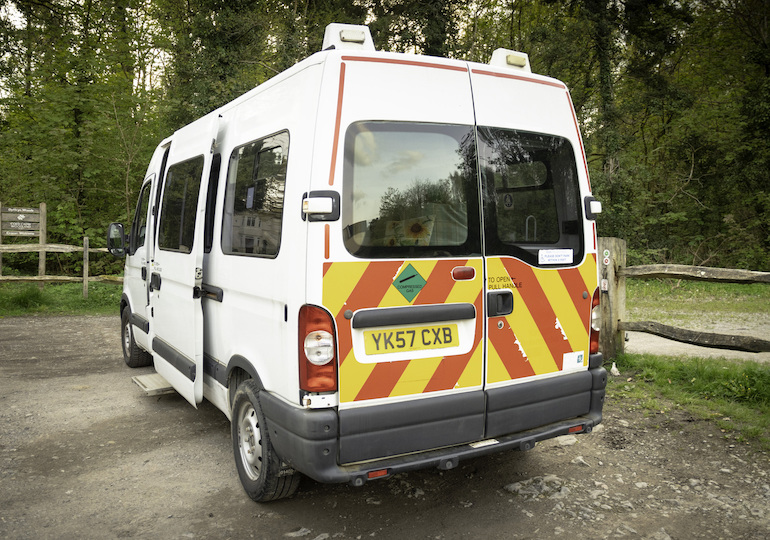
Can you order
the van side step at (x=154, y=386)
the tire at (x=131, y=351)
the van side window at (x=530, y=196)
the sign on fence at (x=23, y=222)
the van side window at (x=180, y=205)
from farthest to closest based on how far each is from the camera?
the sign on fence at (x=23, y=222)
the tire at (x=131, y=351)
the van side step at (x=154, y=386)
the van side window at (x=180, y=205)
the van side window at (x=530, y=196)

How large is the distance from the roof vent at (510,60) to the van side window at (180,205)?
85.8 inches

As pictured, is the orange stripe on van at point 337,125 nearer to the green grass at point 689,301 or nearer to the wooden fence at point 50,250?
the green grass at point 689,301

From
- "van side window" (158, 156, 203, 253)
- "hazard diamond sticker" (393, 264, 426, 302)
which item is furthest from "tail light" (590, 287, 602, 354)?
"van side window" (158, 156, 203, 253)

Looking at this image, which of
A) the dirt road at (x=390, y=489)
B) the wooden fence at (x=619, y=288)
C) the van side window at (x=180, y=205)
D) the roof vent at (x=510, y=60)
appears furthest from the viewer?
the wooden fence at (x=619, y=288)

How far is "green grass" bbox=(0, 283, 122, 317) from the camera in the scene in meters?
11.5

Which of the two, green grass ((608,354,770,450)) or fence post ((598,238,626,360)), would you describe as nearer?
green grass ((608,354,770,450))

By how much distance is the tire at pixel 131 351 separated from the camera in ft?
22.7

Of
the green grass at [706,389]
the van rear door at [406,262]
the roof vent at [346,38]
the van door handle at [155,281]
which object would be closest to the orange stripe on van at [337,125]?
the van rear door at [406,262]

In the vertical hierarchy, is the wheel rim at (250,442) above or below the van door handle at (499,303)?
below

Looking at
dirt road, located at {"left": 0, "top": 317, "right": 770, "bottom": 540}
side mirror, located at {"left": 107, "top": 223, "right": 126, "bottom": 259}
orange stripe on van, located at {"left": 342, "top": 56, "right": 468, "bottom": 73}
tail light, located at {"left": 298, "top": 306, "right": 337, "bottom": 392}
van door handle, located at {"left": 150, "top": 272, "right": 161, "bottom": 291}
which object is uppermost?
orange stripe on van, located at {"left": 342, "top": 56, "right": 468, "bottom": 73}

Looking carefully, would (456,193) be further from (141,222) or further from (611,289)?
(141,222)

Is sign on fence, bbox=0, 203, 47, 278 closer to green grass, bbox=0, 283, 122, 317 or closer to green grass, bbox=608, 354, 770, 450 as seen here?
green grass, bbox=0, 283, 122, 317

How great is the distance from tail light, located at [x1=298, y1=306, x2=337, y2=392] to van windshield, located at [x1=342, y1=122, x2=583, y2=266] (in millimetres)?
370

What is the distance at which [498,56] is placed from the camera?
3.83m
